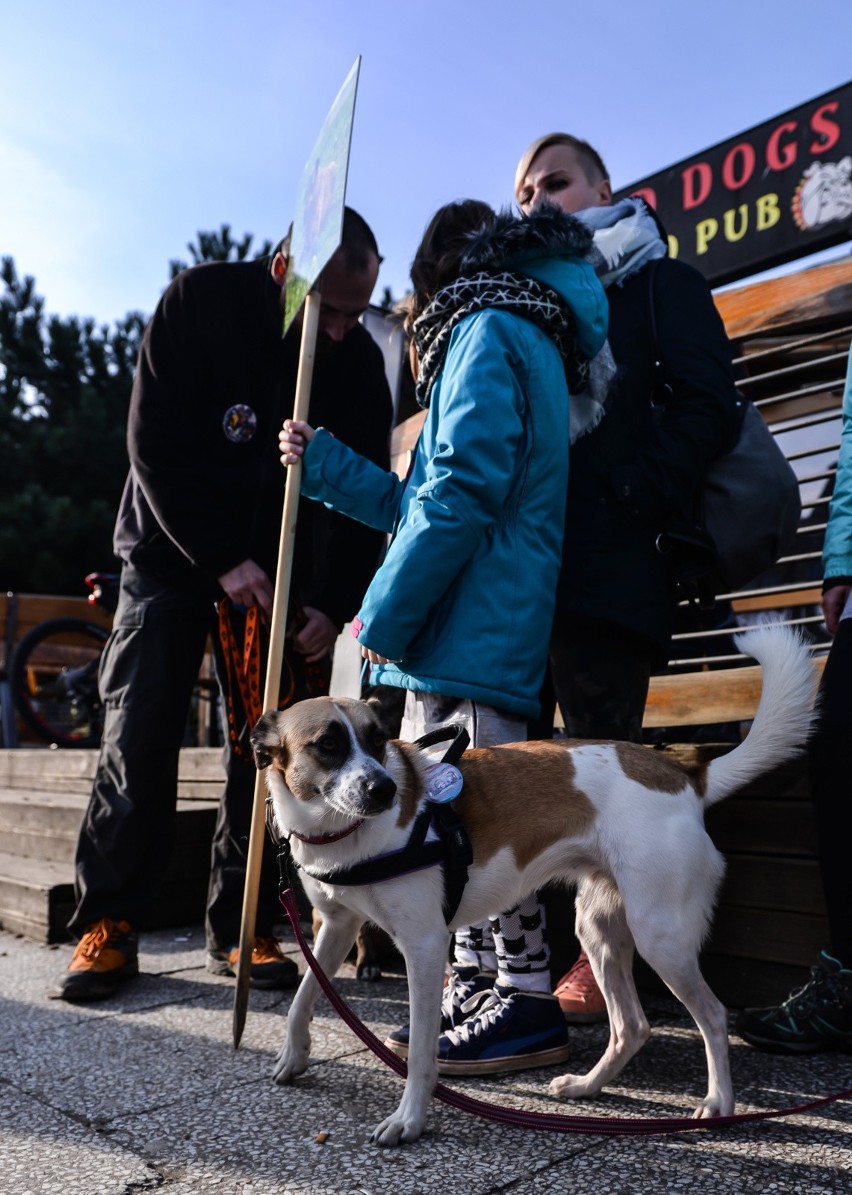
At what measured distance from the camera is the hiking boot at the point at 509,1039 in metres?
2.26

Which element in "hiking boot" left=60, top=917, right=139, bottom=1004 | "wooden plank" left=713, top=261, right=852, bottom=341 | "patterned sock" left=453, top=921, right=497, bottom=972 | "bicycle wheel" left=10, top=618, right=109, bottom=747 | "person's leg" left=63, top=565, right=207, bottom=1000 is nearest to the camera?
"patterned sock" left=453, top=921, right=497, bottom=972

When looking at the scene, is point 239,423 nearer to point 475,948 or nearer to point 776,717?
point 475,948

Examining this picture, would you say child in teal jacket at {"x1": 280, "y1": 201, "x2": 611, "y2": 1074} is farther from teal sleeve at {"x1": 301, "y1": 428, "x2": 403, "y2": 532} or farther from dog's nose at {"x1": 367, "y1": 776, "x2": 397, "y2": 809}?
dog's nose at {"x1": 367, "y1": 776, "x2": 397, "y2": 809}

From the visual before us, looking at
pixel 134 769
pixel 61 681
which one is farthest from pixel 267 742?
pixel 61 681

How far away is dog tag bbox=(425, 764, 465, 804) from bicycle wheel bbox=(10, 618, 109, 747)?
652 cm

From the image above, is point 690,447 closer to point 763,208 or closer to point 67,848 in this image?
point 763,208

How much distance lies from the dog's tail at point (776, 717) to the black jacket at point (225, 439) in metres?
1.56

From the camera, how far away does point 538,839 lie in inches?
83.7

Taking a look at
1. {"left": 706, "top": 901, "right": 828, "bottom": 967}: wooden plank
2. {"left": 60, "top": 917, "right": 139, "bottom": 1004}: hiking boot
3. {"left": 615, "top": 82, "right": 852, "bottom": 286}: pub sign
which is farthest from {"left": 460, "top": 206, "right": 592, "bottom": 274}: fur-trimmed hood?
{"left": 615, "top": 82, "right": 852, "bottom": 286}: pub sign

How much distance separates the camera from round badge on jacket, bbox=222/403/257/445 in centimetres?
321

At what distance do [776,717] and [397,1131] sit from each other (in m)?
1.21

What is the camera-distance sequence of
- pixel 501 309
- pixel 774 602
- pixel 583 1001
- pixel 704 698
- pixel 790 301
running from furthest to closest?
pixel 774 602
pixel 790 301
pixel 704 698
pixel 583 1001
pixel 501 309

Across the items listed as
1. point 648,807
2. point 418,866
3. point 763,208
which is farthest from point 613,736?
point 763,208

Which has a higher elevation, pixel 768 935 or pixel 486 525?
pixel 486 525
